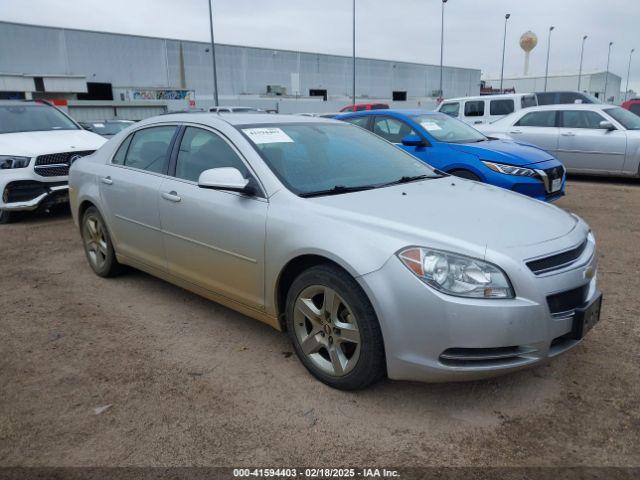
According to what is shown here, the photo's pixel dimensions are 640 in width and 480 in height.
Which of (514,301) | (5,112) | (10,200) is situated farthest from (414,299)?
(5,112)

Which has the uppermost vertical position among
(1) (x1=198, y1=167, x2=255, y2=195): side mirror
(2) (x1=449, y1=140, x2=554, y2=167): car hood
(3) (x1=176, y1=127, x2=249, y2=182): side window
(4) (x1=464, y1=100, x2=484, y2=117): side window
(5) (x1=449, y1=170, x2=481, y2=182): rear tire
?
(4) (x1=464, y1=100, x2=484, y2=117): side window

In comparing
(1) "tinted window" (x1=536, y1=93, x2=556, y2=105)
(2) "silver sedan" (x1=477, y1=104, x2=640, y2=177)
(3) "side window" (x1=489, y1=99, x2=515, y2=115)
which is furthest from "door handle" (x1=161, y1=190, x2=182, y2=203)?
(1) "tinted window" (x1=536, y1=93, x2=556, y2=105)

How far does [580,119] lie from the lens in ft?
33.8

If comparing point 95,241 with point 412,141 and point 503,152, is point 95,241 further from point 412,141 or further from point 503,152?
point 503,152

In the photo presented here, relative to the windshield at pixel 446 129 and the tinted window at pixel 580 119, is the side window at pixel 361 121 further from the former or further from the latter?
→ the tinted window at pixel 580 119

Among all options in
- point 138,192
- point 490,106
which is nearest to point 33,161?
point 138,192

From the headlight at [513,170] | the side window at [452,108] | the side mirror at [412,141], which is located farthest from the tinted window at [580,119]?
the side mirror at [412,141]

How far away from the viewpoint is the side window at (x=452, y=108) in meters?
15.1

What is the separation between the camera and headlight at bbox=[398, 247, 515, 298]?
2498 millimetres

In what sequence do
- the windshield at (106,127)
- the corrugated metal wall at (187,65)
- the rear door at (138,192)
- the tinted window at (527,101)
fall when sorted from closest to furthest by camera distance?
the rear door at (138,192) < the windshield at (106,127) < the tinted window at (527,101) < the corrugated metal wall at (187,65)

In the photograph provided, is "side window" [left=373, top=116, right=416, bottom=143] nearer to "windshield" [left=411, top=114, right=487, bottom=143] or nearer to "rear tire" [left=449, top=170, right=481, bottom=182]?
"windshield" [left=411, top=114, right=487, bottom=143]

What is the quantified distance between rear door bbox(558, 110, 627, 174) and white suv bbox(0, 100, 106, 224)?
8663mm

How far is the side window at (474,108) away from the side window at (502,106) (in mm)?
295

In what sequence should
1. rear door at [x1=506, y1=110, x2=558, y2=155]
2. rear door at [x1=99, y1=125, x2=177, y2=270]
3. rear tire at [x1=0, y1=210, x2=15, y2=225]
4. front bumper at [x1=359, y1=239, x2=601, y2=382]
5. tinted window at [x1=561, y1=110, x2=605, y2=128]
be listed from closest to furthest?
front bumper at [x1=359, y1=239, x2=601, y2=382] → rear door at [x1=99, y1=125, x2=177, y2=270] → rear tire at [x1=0, y1=210, x2=15, y2=225] → tinted window at [x1=561, y1=110, x2=605, y2=128] → rear door at [x1=506, y1=110, x2=558, y2=155]
